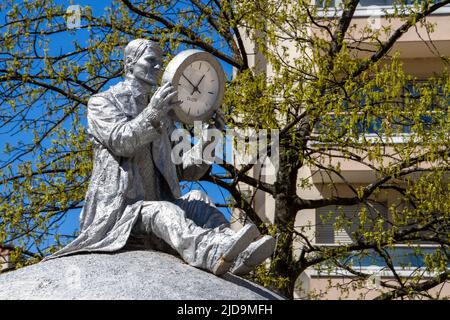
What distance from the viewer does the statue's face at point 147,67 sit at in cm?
982

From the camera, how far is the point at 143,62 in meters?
9.81

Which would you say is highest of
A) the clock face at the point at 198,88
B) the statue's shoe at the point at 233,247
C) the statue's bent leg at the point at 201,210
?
the clock face at the point at 198,88

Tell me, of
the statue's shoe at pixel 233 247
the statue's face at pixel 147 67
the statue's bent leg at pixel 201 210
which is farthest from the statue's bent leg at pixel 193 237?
the statue's face at pixel 147 67

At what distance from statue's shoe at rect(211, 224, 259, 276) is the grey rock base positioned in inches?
4.4

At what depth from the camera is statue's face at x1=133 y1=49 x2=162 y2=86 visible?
982 centimetres

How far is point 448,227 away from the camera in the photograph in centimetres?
1556

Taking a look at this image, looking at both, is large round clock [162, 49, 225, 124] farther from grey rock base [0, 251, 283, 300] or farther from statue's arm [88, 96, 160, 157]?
grey rock base [0, 251, 283, 300]

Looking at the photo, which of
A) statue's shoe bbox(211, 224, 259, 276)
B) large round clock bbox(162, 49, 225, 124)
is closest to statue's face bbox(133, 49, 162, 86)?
large round clock bbox(162, 49, 225, 124)

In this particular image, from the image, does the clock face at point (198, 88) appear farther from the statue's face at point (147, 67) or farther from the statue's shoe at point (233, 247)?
the statue's shoe at point (233, 247)

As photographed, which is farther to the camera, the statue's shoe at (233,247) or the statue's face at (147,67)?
the statue's face at (147,67)

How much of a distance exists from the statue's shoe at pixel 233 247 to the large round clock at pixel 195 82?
1177mm

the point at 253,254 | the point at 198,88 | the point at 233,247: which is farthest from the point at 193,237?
the point at 198,88

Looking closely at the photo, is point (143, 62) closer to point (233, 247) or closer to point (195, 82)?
point (195, 82)
